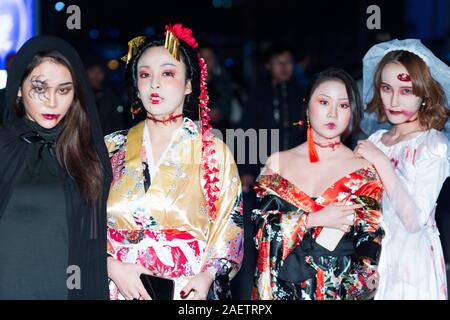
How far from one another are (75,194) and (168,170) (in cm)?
44

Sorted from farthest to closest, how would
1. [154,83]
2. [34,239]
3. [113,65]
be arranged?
[113,65], [154,83], [34,239]

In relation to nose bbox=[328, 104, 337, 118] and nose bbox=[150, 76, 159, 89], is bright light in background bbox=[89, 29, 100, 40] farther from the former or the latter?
nose bbox=[328, 104, 337, 118]

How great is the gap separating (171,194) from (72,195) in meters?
0.44

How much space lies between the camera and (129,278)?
3.96 m

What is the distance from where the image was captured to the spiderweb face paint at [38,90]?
3.93 metres

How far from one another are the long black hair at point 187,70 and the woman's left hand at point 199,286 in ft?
2.74

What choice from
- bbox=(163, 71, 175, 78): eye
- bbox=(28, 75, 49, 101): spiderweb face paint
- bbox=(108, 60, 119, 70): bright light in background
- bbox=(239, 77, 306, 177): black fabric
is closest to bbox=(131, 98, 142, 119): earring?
bbox=(163, 71, 175, 78): eye

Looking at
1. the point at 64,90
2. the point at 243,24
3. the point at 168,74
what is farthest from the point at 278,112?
the point at 243,24

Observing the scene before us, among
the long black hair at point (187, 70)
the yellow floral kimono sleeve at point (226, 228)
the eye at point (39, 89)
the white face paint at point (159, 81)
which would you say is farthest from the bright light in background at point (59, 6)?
the yellow floral kimono sleeve at point (226, 228)

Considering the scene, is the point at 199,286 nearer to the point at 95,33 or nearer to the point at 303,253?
the point at 303,253

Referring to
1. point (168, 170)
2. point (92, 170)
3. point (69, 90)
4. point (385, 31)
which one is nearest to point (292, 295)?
point (168, 170)

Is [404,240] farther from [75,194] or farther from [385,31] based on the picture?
[385,31]

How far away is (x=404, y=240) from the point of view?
4.27 metres

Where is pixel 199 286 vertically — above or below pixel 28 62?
below
